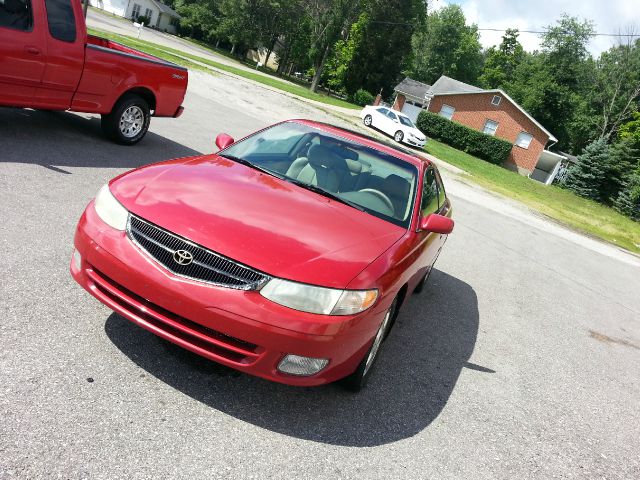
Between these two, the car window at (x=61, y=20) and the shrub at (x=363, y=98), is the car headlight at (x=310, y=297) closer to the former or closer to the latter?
the car window at (x=61, y=20)

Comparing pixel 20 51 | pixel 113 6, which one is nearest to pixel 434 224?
pixel 20 51

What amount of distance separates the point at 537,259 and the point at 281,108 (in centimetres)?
1666

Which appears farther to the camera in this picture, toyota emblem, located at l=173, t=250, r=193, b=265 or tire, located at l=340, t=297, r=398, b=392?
tire, located at l=340, t=297, r=398, b=392

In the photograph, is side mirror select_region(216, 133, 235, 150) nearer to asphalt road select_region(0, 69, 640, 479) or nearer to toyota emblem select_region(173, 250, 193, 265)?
asphalt road select_region(0, 69, 640, 479)

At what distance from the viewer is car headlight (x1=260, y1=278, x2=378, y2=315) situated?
282 cm

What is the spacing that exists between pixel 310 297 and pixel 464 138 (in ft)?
137

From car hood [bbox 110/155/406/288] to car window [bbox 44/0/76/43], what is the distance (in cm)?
402

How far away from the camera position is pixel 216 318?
9.14ft

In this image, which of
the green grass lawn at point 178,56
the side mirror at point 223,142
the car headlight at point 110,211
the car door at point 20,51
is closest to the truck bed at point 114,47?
the car door at point 20,51

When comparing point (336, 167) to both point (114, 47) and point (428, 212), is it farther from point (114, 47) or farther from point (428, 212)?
point (114, 47)

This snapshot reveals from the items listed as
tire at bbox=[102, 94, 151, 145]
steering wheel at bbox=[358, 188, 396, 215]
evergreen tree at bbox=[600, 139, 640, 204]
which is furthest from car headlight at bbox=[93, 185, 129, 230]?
evergreen tree at bbox=[600, 139, 640, 204]

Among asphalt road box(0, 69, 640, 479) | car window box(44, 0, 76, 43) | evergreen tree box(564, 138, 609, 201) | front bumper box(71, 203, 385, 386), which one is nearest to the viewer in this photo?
asphalt road box(0, 69, 640, 479)

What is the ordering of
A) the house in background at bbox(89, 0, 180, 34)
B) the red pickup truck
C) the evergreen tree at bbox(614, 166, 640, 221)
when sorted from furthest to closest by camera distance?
the house in background at bbox(89, 0, 180, 34)
the evergreen tree at bbox(614, 166, 640, 221)
the red pickup truck

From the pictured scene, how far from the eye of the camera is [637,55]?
57594 millimetres
